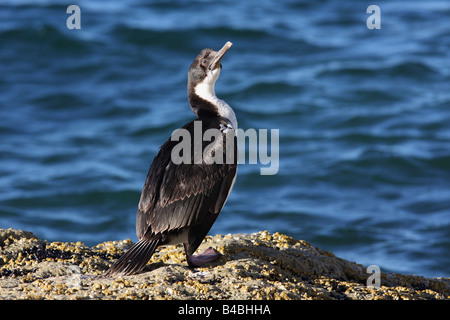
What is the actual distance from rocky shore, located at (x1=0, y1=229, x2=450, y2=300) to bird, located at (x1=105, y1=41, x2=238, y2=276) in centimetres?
16

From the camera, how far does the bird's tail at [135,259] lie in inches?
231

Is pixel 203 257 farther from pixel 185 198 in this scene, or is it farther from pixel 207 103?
pixel 207 103

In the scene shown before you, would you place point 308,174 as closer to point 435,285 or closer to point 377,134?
point 377,134

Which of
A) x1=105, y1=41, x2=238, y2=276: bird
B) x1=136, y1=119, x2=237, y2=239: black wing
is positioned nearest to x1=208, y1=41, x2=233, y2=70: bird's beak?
x1=105, y1=41, x2=238, y2=276: bird

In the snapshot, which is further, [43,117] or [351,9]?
[351,9]

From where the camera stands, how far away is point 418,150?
15.5 metres

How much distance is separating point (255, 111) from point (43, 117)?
4962mm

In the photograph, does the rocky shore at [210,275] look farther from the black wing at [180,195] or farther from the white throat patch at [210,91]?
the white throat patch at [210,91]

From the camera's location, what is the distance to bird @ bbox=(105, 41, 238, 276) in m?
6.09

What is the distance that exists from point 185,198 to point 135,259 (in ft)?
2.29

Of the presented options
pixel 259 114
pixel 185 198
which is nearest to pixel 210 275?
pixel 185 198

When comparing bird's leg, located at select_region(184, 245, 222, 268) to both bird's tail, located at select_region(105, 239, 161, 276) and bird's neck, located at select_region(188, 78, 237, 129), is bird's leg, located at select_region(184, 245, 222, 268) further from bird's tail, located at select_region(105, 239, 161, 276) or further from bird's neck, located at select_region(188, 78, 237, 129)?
bird's neck, located at select_region(188, 78, 237, 129)
